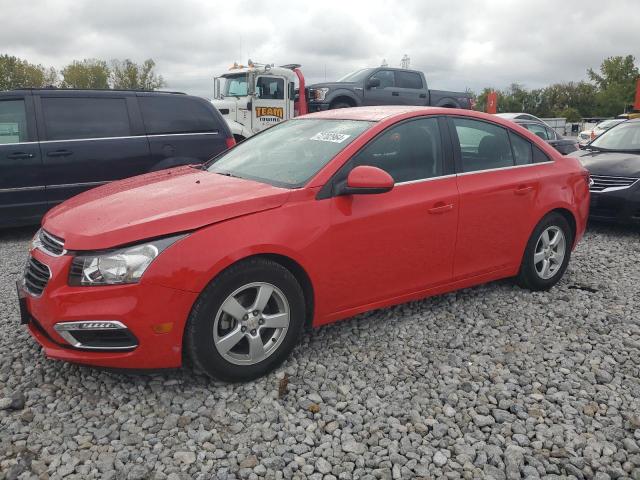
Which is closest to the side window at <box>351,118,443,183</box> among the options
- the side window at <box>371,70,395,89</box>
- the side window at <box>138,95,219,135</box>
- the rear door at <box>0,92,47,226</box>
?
the side window at <box>138,95,219,135</box>

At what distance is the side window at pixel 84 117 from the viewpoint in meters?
6.36

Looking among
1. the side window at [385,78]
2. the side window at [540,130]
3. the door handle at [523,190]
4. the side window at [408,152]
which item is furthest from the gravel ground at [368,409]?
the side window at [385,78]

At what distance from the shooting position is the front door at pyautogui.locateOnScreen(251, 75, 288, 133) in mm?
13523

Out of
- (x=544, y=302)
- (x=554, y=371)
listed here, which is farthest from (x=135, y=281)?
(x=544, y=302)

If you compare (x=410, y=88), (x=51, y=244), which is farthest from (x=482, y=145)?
(x=410, y=88)

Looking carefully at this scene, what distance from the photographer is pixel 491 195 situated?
404 centimetres

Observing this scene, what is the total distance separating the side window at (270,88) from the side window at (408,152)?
405 inches

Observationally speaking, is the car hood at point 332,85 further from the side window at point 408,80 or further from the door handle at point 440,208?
the door handle at point 440,208

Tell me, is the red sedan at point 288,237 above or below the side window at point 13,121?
below

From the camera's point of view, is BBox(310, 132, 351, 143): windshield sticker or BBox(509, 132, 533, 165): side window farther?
BBox(509, 132, 533, 165): side window

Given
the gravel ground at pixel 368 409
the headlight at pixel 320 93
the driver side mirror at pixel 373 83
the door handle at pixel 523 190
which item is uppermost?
the driver side mirror at pixel 373 83

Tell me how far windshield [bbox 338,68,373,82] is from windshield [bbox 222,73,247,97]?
3350 millimetres

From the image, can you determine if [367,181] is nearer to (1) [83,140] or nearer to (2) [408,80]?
(1) [83,140]

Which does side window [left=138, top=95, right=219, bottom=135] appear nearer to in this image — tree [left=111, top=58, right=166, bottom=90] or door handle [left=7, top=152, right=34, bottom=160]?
door handle [left=7, top=152, right=34, bottom=160]
